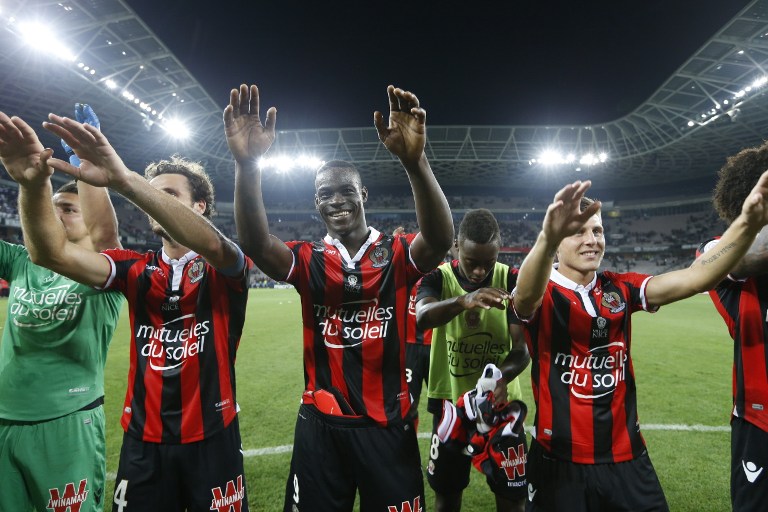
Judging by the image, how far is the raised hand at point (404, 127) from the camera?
1.99 m

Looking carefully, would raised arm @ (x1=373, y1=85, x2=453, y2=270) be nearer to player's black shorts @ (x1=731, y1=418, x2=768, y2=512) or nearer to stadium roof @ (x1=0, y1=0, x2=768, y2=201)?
player's black shorts @ (x1=731, y1=418, x2=768, y2=512)

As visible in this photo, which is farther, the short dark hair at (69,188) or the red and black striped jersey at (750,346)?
the short dark hair at (69,188)

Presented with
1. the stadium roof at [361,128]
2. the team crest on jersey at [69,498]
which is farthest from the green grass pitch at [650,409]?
the stadium roof at [361,128]

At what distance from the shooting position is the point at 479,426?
242 cm

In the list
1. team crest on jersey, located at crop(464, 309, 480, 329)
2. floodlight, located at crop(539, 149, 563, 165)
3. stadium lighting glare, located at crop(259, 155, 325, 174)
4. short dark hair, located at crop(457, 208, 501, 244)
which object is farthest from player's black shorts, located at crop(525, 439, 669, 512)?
stadium lighting glare, located at crop(259, 155, 325, 174)

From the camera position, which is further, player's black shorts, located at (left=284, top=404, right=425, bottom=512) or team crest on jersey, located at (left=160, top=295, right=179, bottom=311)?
team crest on jersey, located at (left=160, top=295, right=179, bottom=311)

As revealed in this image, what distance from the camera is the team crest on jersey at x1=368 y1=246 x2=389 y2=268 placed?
7.89ft

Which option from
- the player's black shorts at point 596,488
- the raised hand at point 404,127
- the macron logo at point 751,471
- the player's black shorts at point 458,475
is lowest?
the player's black shorts at point 458,475

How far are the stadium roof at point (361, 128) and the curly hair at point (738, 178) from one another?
1794 cm

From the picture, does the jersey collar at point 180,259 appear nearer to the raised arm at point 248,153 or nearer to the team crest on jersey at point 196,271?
the team crest on jersey at point 196,271

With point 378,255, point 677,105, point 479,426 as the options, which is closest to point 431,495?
point 479,426

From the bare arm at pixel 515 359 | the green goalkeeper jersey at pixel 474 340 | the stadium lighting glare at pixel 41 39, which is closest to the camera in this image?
the bare arm at pixel 515 359

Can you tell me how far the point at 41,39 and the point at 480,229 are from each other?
Result: 66.0 ft

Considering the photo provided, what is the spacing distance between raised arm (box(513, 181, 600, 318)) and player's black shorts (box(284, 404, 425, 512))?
946 mm
